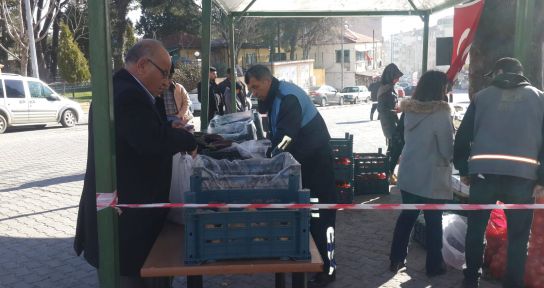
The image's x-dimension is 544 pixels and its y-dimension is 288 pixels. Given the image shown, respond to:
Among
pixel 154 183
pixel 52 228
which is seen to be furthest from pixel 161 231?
pixel 52 228

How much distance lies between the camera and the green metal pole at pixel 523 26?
398 cm

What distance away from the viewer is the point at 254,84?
3.92m

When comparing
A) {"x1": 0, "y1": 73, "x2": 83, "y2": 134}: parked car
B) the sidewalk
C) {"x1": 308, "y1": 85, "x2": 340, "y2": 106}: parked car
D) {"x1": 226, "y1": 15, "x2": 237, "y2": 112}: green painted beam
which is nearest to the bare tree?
{"x1": 0, "y1": 73, "x2": 83, "y2": 134}: parked car

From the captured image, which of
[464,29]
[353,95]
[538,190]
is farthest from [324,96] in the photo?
[538,190]

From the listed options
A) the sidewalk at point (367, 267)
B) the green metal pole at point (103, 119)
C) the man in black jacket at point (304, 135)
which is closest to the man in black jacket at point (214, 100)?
the sidewalk at point (367, 267)

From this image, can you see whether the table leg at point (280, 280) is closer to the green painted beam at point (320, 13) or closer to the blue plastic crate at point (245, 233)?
the blue plastic crate at point (245, 233)

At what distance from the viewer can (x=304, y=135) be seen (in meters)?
3.99

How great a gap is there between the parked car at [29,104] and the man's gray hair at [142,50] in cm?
1625

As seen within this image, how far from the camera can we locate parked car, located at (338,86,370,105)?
Result: 39747 millimetres

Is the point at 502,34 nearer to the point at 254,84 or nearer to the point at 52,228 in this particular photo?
the point at 254,84

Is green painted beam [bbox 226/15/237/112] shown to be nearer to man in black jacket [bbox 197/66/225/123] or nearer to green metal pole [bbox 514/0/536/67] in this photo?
man in black jacket [bbox 197/66/225/123]

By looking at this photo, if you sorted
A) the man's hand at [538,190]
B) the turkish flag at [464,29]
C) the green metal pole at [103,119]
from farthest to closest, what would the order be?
the turkish flag at [464,29] → the man's hand at [538,190] → the green metal pole at [103,119]

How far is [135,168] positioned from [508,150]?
8.69 ft

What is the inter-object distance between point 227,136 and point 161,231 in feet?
5.35
